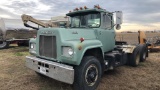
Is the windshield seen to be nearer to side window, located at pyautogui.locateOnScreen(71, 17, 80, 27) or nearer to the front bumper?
side window, located at pyautogui.locateOnScreen(71, 17, 80, 27)

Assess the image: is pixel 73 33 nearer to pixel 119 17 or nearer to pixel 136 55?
pixel 119 17

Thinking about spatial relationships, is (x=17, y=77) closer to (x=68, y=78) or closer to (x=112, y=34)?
(x=68, y=78)

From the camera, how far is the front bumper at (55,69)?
14.3ft

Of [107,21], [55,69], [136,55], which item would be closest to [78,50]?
[55,69]

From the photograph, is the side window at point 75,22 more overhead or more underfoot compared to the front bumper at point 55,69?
more overhead

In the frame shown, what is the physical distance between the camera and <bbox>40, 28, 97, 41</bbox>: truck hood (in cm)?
474

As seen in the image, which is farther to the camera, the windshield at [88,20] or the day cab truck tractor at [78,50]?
the windshield at [88,20]

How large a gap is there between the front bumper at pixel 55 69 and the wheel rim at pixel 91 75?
65 cm

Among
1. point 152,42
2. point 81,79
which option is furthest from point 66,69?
point 152,42

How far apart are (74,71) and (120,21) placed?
7.78ft

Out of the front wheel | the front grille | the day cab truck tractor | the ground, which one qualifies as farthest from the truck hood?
the ground

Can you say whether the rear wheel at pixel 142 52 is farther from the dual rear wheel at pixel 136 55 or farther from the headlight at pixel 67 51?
the headlight at pixel 67 51

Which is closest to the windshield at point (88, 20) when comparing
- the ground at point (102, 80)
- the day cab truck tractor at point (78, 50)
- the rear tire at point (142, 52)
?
the day cab truck tractor at point (78, 50)

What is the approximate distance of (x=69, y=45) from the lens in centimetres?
446
